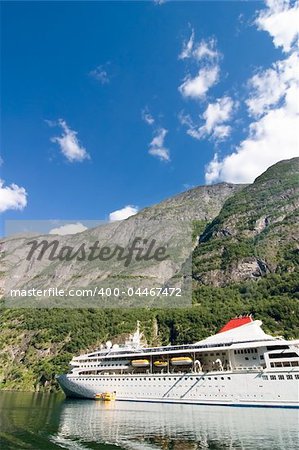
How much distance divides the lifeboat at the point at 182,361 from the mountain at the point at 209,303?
41.9 m

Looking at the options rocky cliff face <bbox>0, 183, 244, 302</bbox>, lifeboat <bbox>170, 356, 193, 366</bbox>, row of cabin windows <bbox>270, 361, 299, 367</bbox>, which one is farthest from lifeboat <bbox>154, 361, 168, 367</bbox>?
rocky cliff face <bbox>0, 183, 244, 302</bbox>

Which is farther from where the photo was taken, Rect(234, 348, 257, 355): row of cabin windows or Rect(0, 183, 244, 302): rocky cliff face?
Rect(0, 183, 244, 302): rocky cliff face

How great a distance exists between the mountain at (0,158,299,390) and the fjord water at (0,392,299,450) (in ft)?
171

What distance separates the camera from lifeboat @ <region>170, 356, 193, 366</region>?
41.4 metres

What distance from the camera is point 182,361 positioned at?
41.6m

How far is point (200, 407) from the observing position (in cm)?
3616

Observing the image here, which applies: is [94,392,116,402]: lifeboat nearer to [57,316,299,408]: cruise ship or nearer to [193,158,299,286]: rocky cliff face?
[57,316,299,408]: cruise ship

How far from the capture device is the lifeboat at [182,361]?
4144 cm

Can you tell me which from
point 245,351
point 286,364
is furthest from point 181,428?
point 245,351

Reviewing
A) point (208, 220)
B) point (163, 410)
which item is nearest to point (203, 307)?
point (163, 410)

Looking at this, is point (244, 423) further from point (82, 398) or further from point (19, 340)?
point (19, 340)

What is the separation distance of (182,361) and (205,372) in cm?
295

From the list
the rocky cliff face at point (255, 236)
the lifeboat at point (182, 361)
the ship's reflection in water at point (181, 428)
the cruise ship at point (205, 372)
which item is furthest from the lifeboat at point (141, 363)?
the rocky cliff face at point (255, 236)

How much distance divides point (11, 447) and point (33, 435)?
3798 mm
